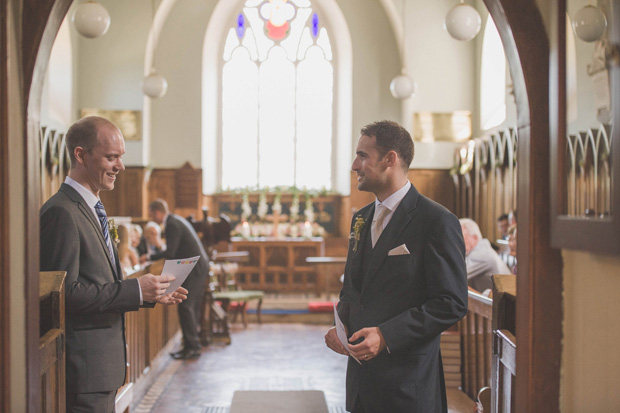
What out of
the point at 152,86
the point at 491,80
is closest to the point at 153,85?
the point at 152,86

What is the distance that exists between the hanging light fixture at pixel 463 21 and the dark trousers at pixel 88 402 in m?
5.36

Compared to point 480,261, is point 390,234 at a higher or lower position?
higher

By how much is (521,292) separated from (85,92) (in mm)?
11226

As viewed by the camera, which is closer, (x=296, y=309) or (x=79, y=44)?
(x=296, y=309)

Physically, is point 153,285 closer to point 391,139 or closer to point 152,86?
point 391,139

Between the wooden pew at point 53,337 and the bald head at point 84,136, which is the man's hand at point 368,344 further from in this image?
the bald head at point 84,136

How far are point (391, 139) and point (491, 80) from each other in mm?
9625

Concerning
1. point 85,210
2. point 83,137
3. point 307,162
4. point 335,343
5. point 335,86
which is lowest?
point 335,343

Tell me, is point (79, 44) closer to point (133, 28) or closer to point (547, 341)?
point (133, 28)

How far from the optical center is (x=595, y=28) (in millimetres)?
1470

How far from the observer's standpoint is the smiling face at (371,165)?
219 centimetres

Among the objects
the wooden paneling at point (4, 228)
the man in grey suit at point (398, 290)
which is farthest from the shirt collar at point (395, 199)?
the wooden paneling at point (4, 228)

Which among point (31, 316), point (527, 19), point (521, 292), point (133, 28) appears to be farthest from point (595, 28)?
point (133, 28)

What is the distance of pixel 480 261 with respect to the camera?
479cm
